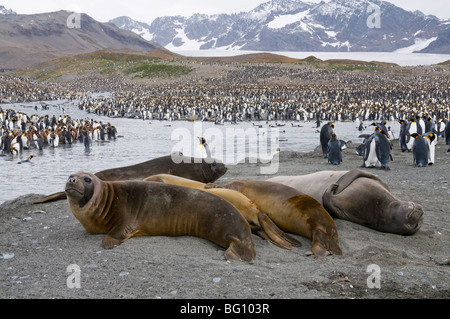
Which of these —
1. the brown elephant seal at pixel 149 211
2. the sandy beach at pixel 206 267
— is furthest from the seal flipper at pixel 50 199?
the brown elephant seal at pixel 149 211

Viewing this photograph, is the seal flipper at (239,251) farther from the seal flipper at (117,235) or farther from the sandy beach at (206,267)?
the seal flipper at (117,235)

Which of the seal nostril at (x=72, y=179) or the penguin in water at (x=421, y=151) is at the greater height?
the seal nostril at (x=72, y=179)

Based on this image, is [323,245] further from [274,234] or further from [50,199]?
[50,199]

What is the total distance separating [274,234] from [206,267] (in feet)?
3.92

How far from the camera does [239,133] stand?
24969mm

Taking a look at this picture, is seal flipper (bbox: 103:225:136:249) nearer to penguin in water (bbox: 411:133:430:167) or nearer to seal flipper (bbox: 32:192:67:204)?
seal flipper (bbox: 32:192:67:204)

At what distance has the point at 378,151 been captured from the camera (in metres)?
11.5

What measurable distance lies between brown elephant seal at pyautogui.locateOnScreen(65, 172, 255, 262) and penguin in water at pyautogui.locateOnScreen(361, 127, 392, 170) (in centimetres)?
740

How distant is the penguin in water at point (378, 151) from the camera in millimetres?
11531

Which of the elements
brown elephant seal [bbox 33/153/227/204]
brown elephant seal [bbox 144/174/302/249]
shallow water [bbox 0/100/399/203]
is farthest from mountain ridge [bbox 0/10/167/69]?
brown elephant seal [bbox 144/174/302/249]

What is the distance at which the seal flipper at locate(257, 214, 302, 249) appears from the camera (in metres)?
5.23

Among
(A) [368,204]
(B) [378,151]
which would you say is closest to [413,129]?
(B) [378,151]

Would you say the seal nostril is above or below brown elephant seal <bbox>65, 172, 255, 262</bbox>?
above

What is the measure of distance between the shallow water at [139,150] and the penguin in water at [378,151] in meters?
3.67
